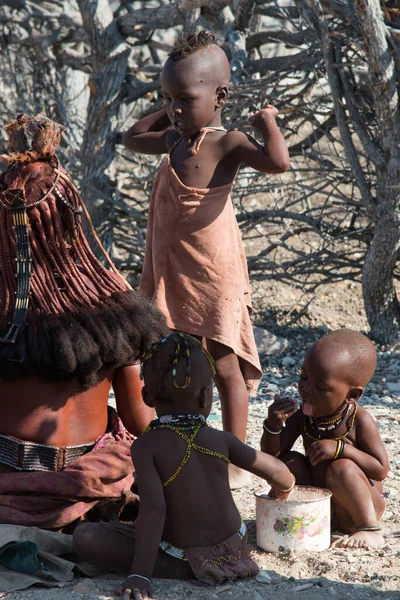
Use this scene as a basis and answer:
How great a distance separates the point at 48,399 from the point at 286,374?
3385 millimetres

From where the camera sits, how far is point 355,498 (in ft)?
10.5

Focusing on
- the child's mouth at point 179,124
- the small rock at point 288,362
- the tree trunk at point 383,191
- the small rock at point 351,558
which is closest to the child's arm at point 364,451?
the small rock at point 351,558

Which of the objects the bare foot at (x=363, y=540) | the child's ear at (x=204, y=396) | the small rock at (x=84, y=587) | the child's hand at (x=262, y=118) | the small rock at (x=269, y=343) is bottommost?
the small rock at (x=84, y=587)

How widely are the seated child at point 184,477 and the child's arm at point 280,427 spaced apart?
0.31 meters

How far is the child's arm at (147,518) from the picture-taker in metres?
2.63

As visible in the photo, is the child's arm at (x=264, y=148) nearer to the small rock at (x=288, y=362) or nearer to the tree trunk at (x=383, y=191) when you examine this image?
the tree trunk at (x=383, y=191)

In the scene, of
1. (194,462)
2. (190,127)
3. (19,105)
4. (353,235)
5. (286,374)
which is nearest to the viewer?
(194,462)

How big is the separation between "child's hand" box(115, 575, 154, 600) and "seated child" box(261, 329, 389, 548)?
822mm

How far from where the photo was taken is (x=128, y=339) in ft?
10.1

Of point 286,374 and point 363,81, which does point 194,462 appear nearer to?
point 286,374

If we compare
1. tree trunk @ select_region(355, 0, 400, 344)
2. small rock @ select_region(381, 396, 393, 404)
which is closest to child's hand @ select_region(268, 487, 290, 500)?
small rock @ select_region(381, 396, 393, 404)

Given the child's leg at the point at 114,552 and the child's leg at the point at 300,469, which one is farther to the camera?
the child's leg at the point at 300,469

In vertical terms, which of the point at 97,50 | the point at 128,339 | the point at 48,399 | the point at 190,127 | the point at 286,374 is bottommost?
the point at 286,374

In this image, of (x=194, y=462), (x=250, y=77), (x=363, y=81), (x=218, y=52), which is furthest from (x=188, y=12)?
(x=194, y=462)
